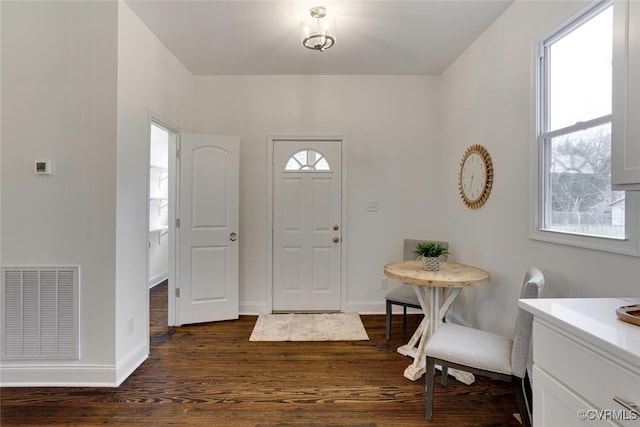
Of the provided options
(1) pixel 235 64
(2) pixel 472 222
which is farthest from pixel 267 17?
(2) pixel 472 222

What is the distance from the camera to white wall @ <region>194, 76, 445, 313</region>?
3.39 metres

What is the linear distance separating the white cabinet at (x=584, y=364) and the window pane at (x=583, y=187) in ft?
1.82

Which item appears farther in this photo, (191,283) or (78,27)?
(191,283)

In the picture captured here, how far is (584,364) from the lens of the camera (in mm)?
872

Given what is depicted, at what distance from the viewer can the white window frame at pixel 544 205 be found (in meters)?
1.33

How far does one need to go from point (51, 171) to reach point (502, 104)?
3.36 metres

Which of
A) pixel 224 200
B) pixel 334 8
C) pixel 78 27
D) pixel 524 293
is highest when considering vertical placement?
pixel 334 8

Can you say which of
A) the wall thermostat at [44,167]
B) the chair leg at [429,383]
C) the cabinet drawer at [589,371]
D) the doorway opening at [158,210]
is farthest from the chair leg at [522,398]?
the doorway opening at [158,210]

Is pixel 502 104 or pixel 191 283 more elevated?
pixel 502 104

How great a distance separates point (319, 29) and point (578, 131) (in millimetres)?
1787

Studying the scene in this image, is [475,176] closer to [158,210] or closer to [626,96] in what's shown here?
[626,96]

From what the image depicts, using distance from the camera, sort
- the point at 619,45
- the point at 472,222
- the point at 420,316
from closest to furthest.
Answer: the point at 619,45
the point at 472,222
the point at 420,316

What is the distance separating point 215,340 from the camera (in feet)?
9.10

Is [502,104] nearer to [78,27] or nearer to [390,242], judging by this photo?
[390,242]
